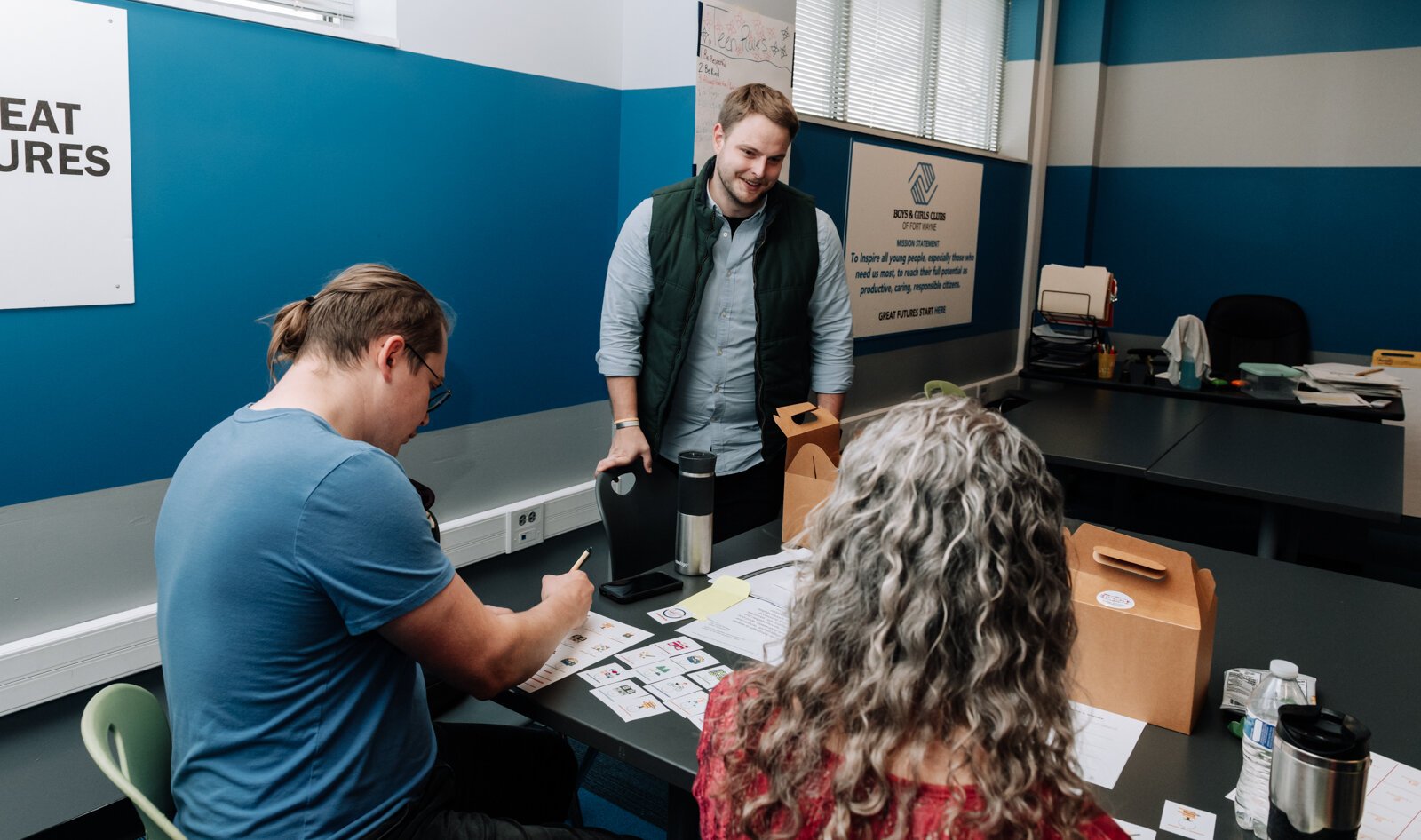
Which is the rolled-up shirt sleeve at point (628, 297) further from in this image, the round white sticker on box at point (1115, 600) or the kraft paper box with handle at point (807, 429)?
the round white sticker on box at point (1115, 600)

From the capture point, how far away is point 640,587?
5.74 feet

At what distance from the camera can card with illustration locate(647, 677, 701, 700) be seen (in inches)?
54.5

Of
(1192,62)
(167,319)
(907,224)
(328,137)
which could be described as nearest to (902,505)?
(167,319)

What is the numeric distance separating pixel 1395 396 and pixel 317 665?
453cm

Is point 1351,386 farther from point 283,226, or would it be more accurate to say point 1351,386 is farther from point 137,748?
point 137,748

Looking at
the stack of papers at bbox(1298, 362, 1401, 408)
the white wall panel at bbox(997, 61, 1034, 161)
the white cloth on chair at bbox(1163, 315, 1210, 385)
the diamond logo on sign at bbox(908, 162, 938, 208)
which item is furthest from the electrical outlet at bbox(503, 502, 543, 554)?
the white wall panel at bbox(997, 61, 1034, 161)

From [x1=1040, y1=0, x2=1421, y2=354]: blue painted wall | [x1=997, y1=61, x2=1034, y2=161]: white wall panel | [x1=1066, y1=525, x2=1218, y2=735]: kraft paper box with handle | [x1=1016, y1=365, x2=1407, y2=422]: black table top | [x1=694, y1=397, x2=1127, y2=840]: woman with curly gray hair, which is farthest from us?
[x1=997, y1=61, x2=1034, y2=161]: white wall panel

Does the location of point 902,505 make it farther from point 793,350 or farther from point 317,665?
point 793,350

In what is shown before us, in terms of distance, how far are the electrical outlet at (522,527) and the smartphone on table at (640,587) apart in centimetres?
144

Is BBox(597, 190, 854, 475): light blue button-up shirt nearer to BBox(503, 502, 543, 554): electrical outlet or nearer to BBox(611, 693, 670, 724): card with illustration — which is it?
BBox(503, 502, 543, 554): electrical outlet

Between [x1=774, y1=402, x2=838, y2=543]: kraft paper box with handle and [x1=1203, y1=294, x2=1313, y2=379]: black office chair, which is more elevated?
[x1=1203, y1=294, x2=1313, y2=379]: black office chair

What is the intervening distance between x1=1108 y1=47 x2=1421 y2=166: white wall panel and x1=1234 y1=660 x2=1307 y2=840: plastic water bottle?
5439 mm

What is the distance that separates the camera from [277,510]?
1153mm

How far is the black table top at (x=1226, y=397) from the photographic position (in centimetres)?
388
